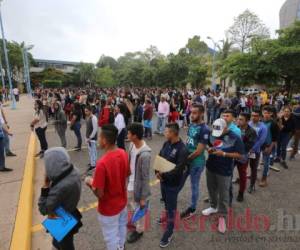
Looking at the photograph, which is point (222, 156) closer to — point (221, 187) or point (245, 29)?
point (221, 187)

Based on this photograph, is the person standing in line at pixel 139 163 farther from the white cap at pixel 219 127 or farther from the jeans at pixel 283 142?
the jeans at pixel 283 142

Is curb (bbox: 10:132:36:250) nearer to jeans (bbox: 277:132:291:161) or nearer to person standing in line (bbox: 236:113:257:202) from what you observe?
person standing in line (bbox: 236:113:257:202)

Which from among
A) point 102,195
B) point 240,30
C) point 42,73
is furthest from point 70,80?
point 102,195

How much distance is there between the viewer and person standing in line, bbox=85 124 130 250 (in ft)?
7.73

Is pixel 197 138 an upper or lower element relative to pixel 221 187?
upper

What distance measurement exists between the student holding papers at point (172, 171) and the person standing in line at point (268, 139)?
8.89ft

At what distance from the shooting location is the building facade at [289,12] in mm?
47838

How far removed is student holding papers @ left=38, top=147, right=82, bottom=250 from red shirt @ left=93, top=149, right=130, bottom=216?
9.4 inches

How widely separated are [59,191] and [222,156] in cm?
227

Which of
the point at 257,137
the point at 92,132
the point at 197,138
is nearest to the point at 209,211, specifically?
the point at 197,138

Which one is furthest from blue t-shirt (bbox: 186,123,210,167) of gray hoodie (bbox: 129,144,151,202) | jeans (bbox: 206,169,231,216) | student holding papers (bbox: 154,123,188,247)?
gray hoodie (bbox: 129,144,151,202)

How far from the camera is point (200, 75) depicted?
3572 centimetres

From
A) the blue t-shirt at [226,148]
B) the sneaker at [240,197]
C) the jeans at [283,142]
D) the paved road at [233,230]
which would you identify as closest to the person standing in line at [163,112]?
the jeans at [283,142]

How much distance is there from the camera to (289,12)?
51.0 m
